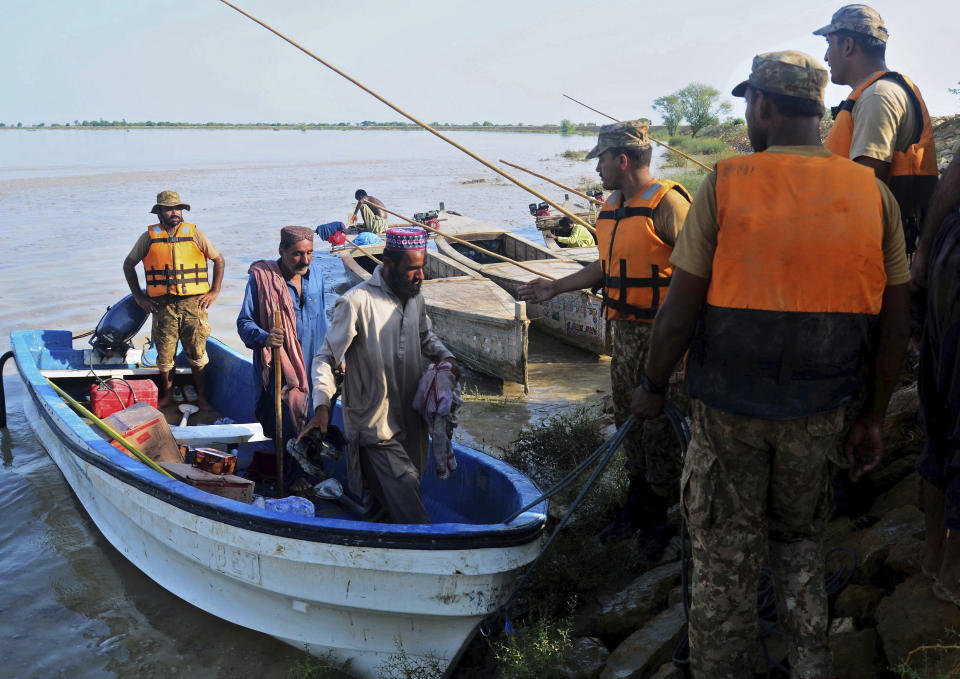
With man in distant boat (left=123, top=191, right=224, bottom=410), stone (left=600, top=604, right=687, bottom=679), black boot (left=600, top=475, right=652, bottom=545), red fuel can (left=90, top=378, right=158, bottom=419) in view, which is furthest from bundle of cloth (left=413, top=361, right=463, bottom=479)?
man in distant boat (left=123, top=191, right=224, bottom=410)

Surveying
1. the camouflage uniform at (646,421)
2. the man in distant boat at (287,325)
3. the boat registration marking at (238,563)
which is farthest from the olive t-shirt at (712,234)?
the man in distant boat at (287,325)

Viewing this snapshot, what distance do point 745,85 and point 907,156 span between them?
4.15ft

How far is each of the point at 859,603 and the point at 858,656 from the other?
0.90 feet

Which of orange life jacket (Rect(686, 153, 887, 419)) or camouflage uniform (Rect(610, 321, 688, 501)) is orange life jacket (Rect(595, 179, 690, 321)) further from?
orange life jacket (Rect(686, 153, 887, 419))

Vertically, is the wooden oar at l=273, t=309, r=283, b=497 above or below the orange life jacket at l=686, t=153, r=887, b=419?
below

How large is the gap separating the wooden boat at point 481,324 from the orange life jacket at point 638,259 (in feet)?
12.4

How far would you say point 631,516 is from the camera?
12.8 ft

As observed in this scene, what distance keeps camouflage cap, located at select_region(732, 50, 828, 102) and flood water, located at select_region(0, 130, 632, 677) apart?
3.45 m

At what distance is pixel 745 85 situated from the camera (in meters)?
2.23

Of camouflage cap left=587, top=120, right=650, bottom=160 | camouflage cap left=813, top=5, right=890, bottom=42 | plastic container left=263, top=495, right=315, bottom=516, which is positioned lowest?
plastic container left=263, top=495, right=315, bottom=516

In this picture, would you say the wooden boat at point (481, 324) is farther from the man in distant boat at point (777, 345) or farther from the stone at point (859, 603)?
the man in distant boat at point (777, 345)

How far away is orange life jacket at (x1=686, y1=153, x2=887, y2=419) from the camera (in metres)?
2.07

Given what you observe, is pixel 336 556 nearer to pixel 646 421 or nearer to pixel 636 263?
pixel 646 421

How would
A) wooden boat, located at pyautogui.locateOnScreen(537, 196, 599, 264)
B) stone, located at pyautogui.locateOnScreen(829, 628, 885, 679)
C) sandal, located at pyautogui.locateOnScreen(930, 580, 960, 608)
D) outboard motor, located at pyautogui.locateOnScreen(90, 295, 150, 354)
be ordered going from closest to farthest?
sandal, located at pyautogui.locateOnScreen(930, 580, 960, 608) < stone, located at pyautogui.locateOnScreen(829, 628, 885, 679) < outboard motor, located at pyautogui.locateOnScreen(90, 295, 150, 354) < wooden boat, located at pyautogui.locateOnScreen(537, 196, 599, 264)
